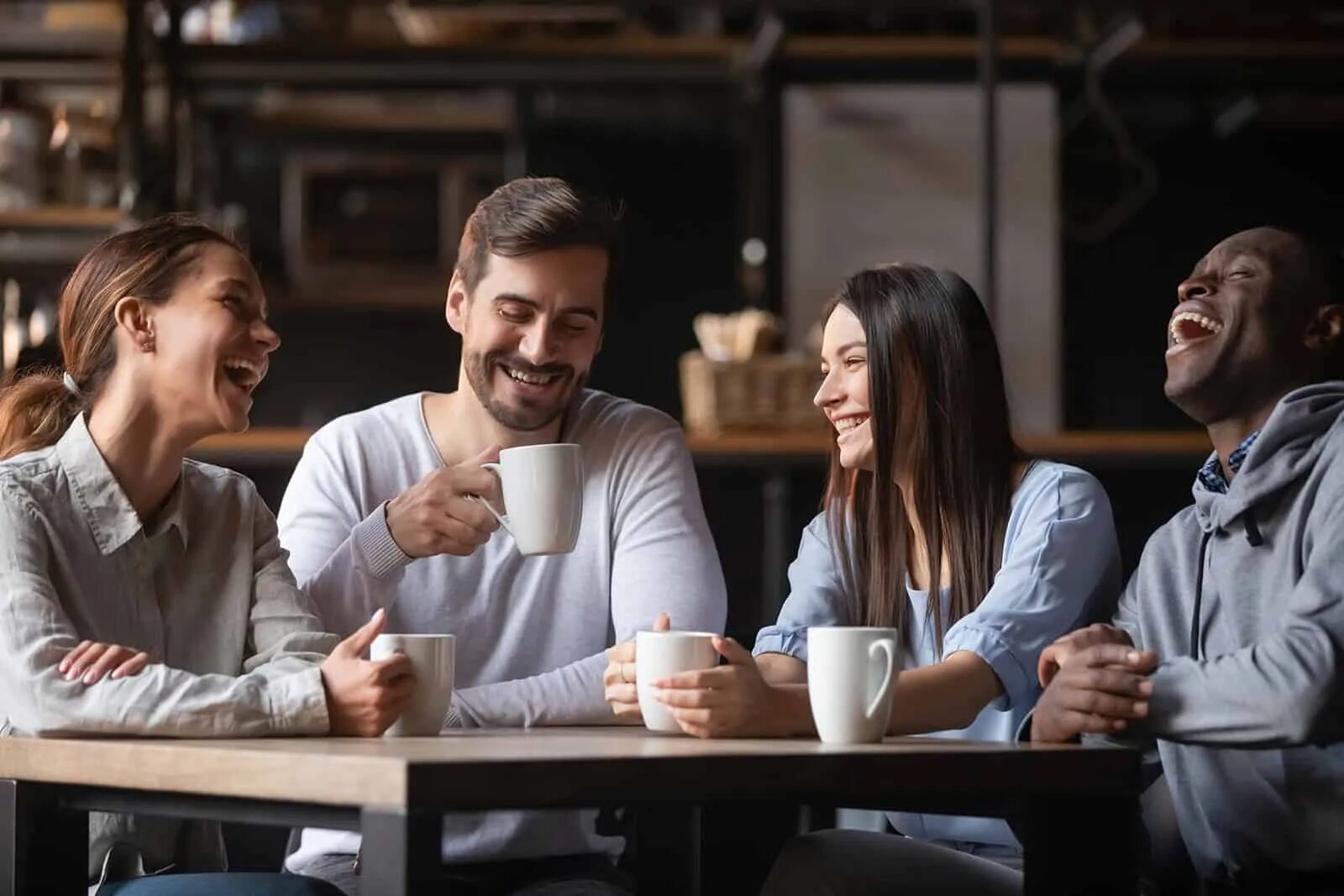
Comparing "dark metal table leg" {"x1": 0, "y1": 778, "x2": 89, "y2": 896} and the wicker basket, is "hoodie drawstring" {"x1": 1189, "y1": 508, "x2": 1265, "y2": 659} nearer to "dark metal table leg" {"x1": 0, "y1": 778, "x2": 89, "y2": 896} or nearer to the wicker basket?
"dark metal table leg" {"x1": 0, "y1": 778, "x2": 89, "y2": 896}

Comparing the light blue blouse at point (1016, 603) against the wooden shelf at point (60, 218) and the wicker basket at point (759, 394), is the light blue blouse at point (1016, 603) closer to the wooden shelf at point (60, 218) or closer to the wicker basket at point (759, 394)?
the wicker basket at point (759, 394)

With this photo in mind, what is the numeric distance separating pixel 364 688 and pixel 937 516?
687 mm

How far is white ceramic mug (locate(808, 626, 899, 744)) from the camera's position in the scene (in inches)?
57.0

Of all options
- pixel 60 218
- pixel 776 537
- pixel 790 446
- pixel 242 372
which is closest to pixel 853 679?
pixel 242 372

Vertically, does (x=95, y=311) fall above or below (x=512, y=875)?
above

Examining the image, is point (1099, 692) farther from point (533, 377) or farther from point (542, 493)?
point (533, 377)

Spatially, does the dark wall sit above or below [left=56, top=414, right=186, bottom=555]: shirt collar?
above

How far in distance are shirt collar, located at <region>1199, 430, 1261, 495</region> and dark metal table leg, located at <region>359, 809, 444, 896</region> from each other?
0.93 meters

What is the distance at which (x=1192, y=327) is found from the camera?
1883 mm

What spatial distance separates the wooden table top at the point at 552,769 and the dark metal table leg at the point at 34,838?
20mm

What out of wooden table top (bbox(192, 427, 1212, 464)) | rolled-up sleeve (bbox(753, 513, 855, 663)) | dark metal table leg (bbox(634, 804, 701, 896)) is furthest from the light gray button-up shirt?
wooden table top (bbox(192, 427, 1212, 464))

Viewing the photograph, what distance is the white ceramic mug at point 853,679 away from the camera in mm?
1447

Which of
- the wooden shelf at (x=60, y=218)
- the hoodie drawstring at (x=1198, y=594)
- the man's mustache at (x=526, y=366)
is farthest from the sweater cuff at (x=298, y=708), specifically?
the wooden shelf at (x=60, y=218)

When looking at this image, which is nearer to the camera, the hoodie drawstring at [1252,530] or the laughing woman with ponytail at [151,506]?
the laughing woman with ponytail at [151,506]
